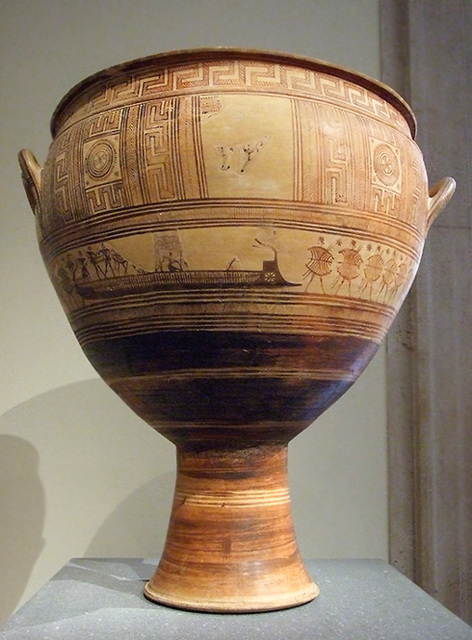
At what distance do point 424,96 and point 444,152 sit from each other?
116mm

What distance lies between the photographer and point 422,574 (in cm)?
136

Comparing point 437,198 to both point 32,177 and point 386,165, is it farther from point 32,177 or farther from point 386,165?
point 32,177

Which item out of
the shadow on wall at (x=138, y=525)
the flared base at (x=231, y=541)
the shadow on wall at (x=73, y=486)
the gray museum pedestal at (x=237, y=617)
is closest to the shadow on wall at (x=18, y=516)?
the shadow on wall at (x=73, y=486)

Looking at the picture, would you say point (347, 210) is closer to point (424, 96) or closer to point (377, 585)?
point (377, 585)

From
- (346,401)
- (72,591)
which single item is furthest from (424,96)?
(72,591)

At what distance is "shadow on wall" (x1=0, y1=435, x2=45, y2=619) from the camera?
1367 mm

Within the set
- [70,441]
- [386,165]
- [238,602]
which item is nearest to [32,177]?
[386,165]

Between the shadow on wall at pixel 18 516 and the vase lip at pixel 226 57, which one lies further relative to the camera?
the shadow on wall at pixel 18 516

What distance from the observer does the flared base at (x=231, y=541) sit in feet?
2.63

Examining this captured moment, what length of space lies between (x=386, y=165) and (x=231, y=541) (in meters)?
0.44

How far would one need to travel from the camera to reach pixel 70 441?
4.57 ft

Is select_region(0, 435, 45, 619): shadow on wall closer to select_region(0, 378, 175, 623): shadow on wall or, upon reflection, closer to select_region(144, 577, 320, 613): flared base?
select_region(0, 378, 175, 623): shadow on wall

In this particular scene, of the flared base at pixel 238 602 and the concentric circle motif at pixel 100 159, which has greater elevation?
the concentric circle motif at pixel 100 159

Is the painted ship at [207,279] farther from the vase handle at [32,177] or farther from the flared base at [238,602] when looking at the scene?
the flared base at [238,602]
